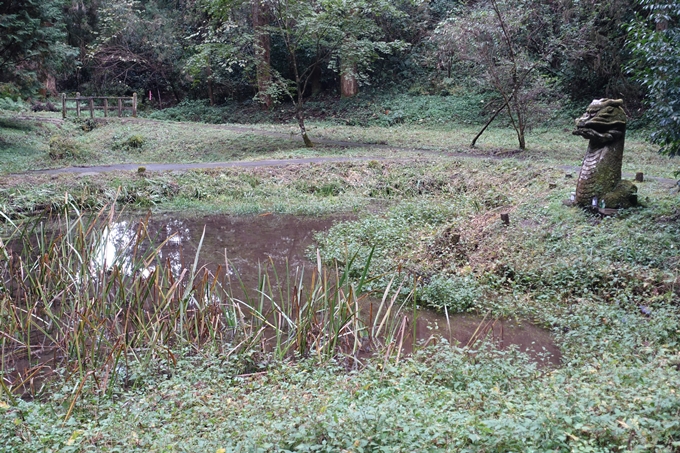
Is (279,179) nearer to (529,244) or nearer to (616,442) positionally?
(529,244)

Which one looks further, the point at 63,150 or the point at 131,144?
the point at 131,144

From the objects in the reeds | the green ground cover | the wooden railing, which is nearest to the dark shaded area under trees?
the wooden railing

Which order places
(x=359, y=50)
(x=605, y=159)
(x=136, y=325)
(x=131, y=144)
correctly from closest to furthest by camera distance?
(x=136, y=325) < (x=605, y=159) < (x=359, y=50) < (x=131, y=144)

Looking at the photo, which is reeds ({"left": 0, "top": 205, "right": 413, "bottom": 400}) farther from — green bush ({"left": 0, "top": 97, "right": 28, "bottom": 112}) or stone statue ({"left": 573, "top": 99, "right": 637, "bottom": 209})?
green bush ({"left": 0, "top": 97, "right": 28, "bottom": 112})

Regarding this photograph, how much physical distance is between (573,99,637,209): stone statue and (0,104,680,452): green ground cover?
15.3 inches

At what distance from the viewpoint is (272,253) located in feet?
31.6

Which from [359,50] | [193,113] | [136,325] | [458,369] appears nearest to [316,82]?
[193,113]

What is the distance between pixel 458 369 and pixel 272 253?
18.2 feet

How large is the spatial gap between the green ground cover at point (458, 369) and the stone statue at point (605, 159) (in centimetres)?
39

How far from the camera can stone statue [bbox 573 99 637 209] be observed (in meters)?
8.76

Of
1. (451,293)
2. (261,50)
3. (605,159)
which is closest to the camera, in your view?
(451,293)

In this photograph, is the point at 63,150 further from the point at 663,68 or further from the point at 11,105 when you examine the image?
the point at 663,68

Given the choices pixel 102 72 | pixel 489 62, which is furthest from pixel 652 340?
pixel 102 72

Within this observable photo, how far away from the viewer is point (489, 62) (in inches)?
612
